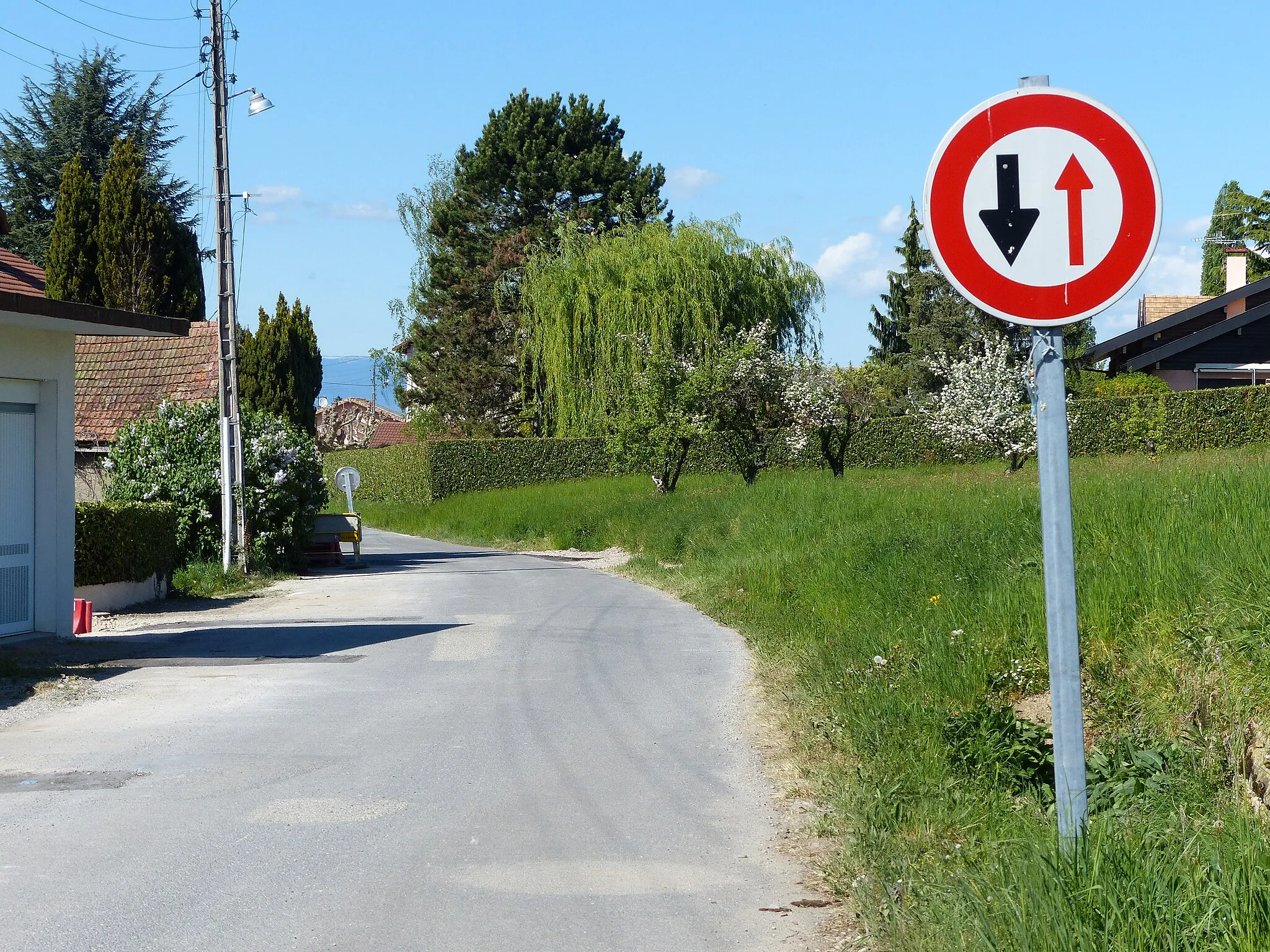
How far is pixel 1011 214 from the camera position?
166 inches

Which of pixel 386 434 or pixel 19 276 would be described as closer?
pixel 19 276

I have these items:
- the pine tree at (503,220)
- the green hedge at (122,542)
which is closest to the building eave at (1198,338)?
the pine tree at (503,220)

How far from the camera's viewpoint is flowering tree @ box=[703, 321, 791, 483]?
31.7 meters

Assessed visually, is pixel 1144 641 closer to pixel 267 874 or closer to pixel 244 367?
pixel 267 874

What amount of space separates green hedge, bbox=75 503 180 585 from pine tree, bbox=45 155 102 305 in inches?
698

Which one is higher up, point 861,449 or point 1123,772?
point 861,449

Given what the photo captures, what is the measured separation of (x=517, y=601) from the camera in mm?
18172


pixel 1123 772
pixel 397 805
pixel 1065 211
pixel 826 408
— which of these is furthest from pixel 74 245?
pixel 1065 211

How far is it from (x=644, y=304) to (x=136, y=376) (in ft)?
56.6

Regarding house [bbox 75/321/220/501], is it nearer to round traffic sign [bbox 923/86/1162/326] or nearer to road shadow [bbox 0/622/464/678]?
road shadow [bbox 0/622/464/678]

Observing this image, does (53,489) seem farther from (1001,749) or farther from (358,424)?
(358,424)

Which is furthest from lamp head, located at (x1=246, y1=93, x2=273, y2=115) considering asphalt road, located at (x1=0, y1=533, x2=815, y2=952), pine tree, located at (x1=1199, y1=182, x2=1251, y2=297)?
pine tree, located at (x1=1199, y1=182, x2=1251, y2=297)

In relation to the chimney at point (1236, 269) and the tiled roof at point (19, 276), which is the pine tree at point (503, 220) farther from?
the tiled roof at point (19, 276)

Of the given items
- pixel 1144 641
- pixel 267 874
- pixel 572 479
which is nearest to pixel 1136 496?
pixel 1144 641
